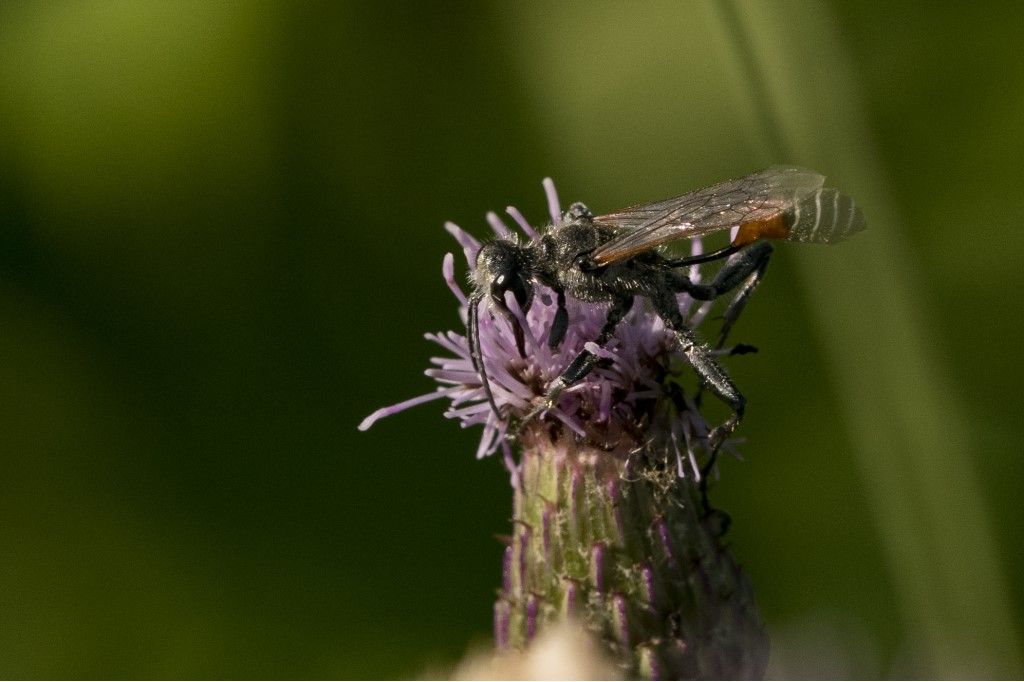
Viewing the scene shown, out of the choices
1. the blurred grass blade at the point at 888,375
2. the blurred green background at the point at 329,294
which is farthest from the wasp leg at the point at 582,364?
the blurred green background at the point at 329,294

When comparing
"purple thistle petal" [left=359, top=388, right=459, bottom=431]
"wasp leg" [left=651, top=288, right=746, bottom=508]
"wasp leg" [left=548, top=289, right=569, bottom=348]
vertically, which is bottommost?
"wasp leg" [left=651, top=288, right=746, bottom=508]

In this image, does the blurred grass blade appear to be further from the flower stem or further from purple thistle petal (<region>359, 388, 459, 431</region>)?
purple thistle petal (<region>359, 388, 459, 431</region>)

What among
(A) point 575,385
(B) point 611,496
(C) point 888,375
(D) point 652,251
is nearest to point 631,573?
(B) point 611,496

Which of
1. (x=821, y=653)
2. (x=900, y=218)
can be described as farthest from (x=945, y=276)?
(x=821, y=653)

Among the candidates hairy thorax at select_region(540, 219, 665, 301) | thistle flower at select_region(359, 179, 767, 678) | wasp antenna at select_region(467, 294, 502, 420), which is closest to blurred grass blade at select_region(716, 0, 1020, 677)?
thistle flower at select_region(359, 179, 767, 678)

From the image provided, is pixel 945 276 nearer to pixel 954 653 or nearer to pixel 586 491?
pixel 954 653

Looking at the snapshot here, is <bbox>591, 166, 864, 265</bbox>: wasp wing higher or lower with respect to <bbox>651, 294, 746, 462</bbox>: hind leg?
higher

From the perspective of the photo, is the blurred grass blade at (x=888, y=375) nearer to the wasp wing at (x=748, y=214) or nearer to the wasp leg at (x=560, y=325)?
the wasp wing at (x=748, y=214)
